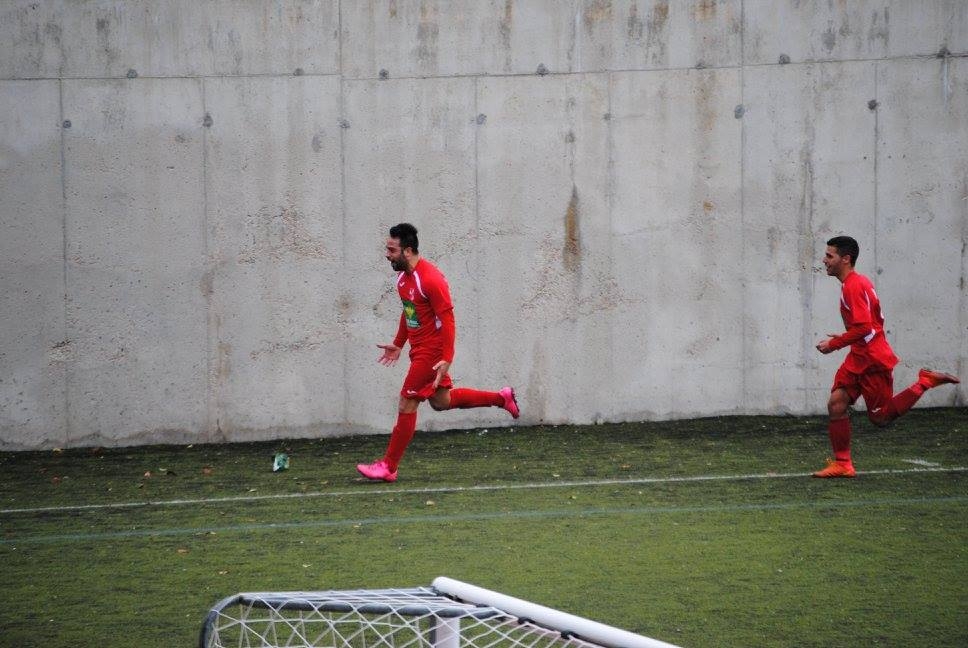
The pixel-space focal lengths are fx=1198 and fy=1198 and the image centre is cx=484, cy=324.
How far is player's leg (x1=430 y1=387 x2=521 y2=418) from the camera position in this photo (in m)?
8.85

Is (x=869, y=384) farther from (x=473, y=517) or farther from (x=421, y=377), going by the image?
(x=421, y=377)

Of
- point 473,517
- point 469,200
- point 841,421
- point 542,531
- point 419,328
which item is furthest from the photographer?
point 469,200

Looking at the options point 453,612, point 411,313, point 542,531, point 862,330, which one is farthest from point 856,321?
point 453,612

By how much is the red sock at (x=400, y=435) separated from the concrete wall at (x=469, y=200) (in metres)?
2.39

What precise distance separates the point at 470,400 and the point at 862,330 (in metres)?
2.88

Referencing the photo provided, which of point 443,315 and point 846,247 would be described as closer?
point 846,247

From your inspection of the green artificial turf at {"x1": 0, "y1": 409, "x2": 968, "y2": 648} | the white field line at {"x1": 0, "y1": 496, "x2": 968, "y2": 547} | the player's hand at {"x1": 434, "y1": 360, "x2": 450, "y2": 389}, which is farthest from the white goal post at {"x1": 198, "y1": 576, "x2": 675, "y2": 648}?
the player's hand at {"x1": 434, "y1": 360, "x2": 450, "y2": 389}

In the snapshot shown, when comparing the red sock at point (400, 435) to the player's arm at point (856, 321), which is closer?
the player's arm at point (856, 321)

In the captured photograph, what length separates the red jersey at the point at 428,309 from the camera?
8.40 m

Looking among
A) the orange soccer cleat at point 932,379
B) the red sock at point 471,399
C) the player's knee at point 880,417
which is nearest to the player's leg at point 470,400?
the red sock at point 471,399

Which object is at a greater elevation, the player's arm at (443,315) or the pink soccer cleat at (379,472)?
the player's arm at (443,315)

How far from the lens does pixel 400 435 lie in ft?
28.1

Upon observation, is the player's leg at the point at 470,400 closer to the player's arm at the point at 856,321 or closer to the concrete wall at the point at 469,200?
the concrete wall at the point at 469,200

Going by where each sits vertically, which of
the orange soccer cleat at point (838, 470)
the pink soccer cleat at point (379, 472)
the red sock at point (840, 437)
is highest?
the red sock at point (840, 437)
